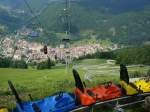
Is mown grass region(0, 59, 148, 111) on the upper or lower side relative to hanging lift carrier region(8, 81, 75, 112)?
lower

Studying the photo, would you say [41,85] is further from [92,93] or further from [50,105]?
[50,105]

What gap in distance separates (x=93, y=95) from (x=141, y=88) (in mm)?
1812

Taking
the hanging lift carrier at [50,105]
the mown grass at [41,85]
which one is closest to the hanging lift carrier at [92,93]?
the hanging lift carrier at [50,105]

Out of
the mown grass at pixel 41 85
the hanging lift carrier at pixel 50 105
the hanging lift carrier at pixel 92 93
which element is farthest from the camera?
the mown grass at pixel 41 85

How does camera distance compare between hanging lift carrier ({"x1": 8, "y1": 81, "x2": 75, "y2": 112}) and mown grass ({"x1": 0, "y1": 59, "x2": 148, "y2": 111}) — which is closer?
hanging lift carrier ({"x1": 8, "y1": 81, "x2": 75, "y2": 112})

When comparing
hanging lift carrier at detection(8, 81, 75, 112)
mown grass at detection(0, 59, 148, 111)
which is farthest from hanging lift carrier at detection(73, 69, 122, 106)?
mown grass at detection(0, 59, 148, 111)

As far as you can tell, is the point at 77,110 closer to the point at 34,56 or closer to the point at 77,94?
the point at 77,94

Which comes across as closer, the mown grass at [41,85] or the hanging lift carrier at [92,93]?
the hanging lift carrier at [92,93]

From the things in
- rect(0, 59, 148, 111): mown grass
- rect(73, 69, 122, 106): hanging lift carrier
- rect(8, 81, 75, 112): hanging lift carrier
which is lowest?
rect(0, 59, 148, 111): mown grass

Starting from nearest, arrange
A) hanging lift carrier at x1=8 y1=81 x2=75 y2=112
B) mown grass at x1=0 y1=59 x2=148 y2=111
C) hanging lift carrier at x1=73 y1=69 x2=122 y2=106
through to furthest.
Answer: hanging lift carrier at x1=8 y1=81 x2=75 y2=112 < hanging lift carrier at x1=73 y1=69 x2=122 y2=106 < mown grass at x1=0 y1=59 x2=148 y2=111

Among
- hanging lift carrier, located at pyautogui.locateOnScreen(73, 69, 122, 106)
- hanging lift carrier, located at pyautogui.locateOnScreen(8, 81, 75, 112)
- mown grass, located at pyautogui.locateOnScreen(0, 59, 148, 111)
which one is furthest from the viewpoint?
mown grass, located at pyautogui.locateOnScreen(0, 59, 148, 111)

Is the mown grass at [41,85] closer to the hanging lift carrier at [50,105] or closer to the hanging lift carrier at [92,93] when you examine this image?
the hanging lift carrier at [50,105]

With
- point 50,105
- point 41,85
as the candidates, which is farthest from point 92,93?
point 41,85

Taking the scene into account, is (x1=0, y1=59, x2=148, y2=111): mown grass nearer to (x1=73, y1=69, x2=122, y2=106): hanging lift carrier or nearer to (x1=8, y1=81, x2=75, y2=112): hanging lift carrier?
(x1=8, y1=81, x2=75, y2=112): hanging lift carrier
